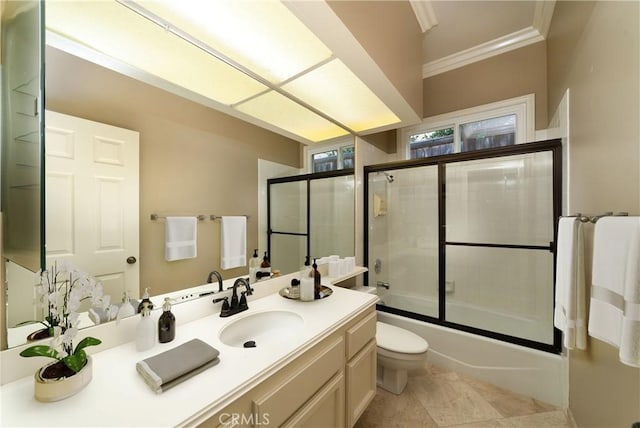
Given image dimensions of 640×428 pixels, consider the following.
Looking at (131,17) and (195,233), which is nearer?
(131,17)

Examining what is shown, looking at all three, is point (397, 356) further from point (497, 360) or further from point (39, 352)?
point (39, 352)

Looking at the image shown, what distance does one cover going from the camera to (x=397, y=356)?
1.72 metres

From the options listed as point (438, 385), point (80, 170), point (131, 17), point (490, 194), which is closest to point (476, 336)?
point (438, 385)

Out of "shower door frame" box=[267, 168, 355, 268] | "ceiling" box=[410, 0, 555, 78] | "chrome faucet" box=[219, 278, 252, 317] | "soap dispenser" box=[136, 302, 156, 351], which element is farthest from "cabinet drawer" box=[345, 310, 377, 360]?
"ceiling" box=[410, 0, 555, 78]

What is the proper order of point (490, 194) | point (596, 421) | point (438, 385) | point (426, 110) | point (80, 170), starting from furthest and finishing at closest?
point (426, 110) < point (490, 194) < point (438, 385) < point (596, 421) < point (80, 170)

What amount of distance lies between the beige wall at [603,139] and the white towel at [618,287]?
122 millimetres

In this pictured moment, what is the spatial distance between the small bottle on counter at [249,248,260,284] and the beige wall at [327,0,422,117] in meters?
1.39

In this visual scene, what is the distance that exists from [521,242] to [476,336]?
3.17ft

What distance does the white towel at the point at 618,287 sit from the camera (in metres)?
0.71

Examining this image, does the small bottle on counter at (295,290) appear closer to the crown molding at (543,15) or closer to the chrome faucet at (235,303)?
the chrome faucet at (235,303)

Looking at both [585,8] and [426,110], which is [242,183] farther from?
[426,110]

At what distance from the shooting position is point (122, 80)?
104cm

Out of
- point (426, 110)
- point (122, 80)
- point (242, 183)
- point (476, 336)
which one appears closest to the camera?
point (122, 80)

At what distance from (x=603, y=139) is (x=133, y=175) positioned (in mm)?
2140
